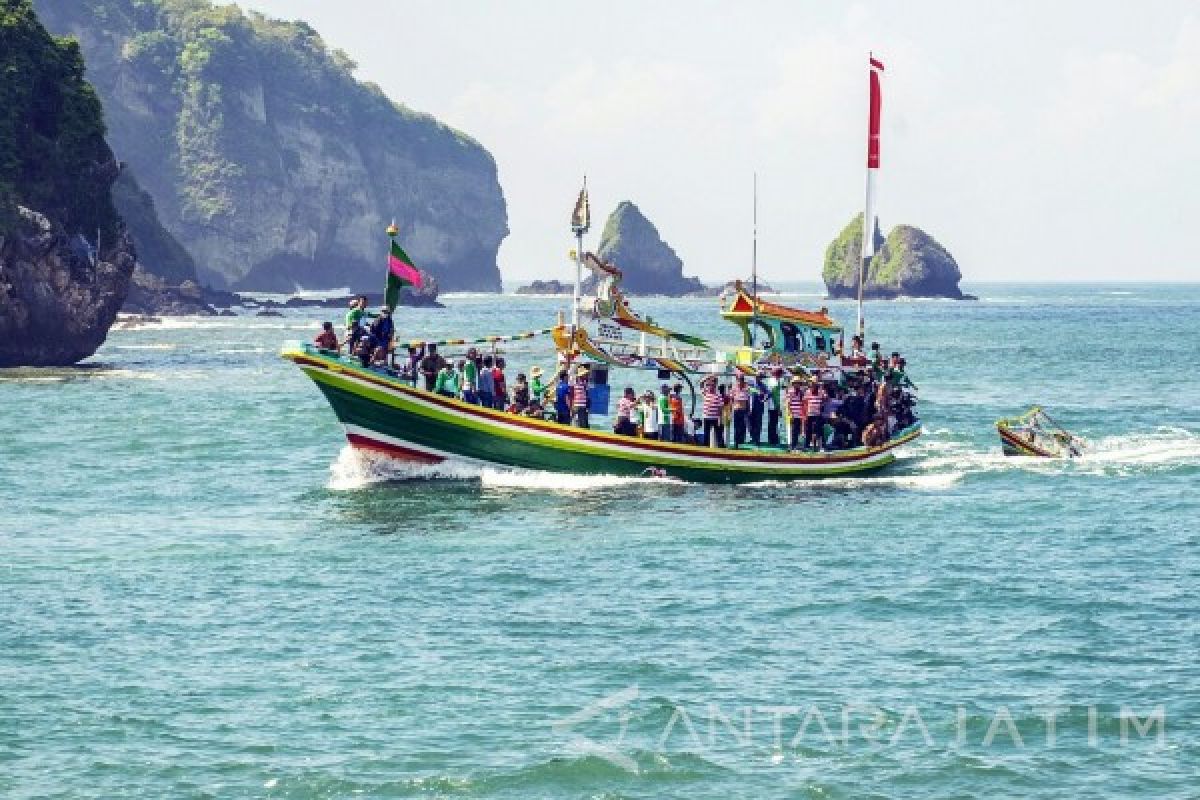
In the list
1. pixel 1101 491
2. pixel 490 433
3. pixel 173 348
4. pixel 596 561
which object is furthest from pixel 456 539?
pixel 173 348

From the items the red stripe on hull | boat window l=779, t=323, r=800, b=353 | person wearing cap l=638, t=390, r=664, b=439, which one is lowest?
the red stripe on hull

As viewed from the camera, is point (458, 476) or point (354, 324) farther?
point (458, 476)

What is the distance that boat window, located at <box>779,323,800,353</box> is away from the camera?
155 feet

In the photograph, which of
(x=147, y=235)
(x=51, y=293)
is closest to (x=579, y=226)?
(x=51, y=293)

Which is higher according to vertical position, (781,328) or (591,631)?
(781,328)

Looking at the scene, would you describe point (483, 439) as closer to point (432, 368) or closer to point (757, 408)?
point (432, 368)

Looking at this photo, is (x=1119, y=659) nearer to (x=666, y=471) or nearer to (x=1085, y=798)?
(x=1085, y=798)

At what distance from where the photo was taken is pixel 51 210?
79.1 meters

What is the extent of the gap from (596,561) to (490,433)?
9.08 m

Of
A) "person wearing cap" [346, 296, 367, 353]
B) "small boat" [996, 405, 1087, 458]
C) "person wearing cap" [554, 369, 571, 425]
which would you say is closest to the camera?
"person wearing cap" [346, 296, 367, 353]

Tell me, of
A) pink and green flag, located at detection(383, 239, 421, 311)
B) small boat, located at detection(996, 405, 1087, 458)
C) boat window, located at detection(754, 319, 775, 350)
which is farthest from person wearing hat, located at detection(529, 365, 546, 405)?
small boat, located at detection(996, 405, 1087, 458)

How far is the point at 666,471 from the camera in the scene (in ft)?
138

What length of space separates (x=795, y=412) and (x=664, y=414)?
3470 millimetres

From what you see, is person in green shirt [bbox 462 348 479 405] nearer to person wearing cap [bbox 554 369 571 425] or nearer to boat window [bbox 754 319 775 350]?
person wearing cap [bbox 554 369 571 425]
